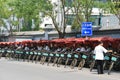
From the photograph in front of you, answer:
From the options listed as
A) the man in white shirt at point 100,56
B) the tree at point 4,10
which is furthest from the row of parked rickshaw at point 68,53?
the tree at point 4,10

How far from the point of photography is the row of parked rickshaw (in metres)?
25.3

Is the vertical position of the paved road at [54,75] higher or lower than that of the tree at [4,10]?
lower

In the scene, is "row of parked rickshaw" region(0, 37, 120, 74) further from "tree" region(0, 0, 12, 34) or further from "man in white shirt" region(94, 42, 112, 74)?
"tree" region(0, 0, 12, 34)

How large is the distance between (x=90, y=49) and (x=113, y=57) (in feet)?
16.1

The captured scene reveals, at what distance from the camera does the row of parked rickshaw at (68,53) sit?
82.9 ft

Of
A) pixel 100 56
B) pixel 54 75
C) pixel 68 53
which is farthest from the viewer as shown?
pixel 68 53

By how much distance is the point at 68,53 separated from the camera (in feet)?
95.8

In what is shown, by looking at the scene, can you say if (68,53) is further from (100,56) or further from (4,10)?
(4,10)

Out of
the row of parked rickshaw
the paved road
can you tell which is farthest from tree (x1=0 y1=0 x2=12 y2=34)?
the paved road

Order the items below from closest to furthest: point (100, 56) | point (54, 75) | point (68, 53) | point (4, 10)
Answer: point (54, 75), point (100, 56), point (68, 53), point (4, 10)

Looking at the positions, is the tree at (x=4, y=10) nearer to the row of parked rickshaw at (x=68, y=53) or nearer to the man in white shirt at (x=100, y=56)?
the row of parked rickshaw at (x=68, y=53)

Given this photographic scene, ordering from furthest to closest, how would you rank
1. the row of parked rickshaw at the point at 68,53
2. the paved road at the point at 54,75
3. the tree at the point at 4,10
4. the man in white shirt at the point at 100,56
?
the tree at the point at 4,10, the row of parked rickshaw at the point at 68,53, the man in white shirt at the point at 100,56, the paved road at the point at 54,75

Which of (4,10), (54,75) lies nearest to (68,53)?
(54,75)

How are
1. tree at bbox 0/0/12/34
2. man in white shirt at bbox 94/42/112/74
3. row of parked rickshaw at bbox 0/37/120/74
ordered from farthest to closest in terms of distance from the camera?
tree at bbox 0/0/12/34 < row of parked rickshaw at bbox 0/37/120/74 < man in white shirt at bbox 94/42/112/74
